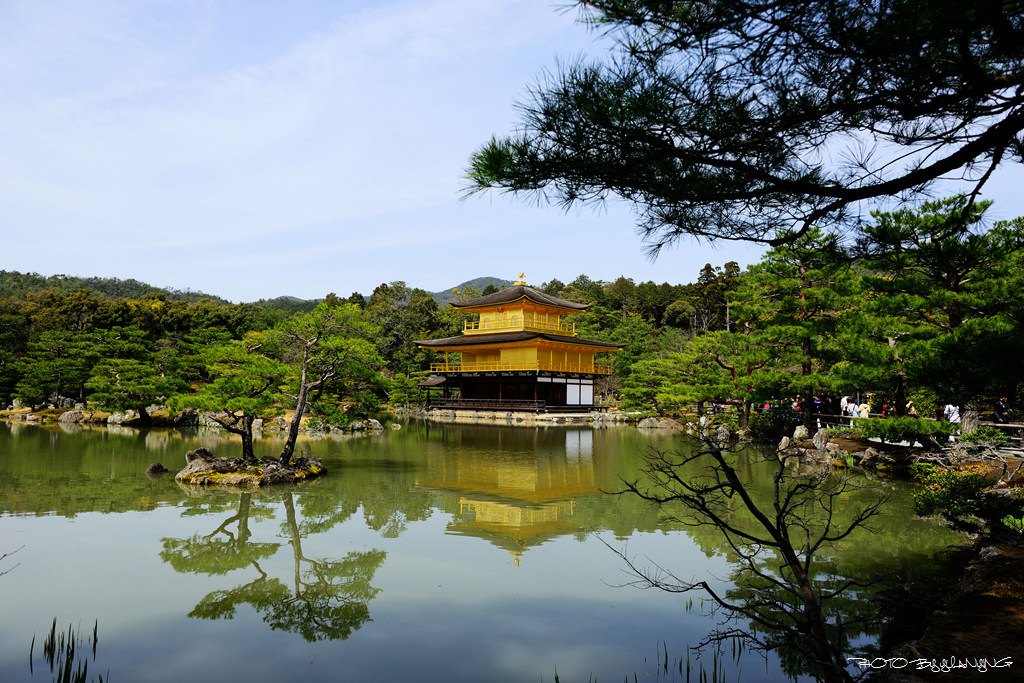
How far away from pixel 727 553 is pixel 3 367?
2615cm

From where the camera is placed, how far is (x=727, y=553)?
6.17m

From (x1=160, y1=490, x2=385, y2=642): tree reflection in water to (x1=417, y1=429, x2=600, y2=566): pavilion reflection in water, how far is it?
1552 mm

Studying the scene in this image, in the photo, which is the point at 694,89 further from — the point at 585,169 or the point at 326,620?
the point at 326,620

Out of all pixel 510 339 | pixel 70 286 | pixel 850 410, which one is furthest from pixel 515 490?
pixel 70 286

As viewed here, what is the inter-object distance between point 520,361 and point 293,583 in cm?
2155

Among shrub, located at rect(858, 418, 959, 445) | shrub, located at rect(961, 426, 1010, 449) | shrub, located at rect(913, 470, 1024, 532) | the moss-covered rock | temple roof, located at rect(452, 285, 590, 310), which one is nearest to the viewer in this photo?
shrub, located at rect(913, 470, 1024, 532)

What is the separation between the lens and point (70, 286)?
57.3 metres

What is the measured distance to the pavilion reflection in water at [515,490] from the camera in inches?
278

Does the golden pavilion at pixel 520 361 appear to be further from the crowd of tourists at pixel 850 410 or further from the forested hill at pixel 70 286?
the forested hill at pixel 70 286

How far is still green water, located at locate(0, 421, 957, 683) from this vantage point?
12.6 ft

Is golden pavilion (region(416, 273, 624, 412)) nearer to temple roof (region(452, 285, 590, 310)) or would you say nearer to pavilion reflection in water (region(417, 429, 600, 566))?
temple roof (region(452, 285, 590, 310))

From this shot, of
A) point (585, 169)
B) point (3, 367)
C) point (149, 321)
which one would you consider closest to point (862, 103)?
point (585, 169)

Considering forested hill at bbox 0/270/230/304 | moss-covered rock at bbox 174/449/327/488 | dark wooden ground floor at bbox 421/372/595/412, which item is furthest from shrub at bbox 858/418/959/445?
forested hill at bbox 0/270/230/304

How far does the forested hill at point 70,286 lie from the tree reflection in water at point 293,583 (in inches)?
1941
